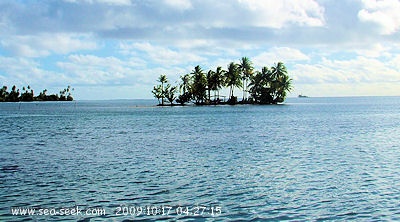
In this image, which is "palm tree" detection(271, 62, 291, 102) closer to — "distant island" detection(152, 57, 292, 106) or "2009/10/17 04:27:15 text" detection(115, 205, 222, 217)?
"distant island" detection(152, 57, 292, 106)

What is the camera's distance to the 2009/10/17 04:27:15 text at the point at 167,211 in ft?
57.9

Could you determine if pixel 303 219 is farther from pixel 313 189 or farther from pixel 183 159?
pixel 183 159

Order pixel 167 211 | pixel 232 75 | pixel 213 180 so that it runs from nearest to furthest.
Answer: pixel 167 211, pixel 213 180, pixel 232 75

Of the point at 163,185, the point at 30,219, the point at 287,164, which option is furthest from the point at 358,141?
the point at 30,219

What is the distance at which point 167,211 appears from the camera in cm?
1803

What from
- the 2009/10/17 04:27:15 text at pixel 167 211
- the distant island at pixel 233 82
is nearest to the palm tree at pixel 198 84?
the distant island at pixel 233 82

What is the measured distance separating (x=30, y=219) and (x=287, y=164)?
18.2 metres

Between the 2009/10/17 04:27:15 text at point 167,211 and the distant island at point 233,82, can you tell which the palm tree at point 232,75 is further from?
the 2009/10/17 04:27:15 text at point 167,211

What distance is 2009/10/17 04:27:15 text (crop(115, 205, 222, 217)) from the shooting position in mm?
17656

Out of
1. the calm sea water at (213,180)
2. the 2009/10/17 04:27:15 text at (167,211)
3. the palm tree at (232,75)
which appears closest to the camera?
the 2009/10/17 04:27:15 text at (167,211)

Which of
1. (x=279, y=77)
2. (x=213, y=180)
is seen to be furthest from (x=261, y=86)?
(x=213, y=180)

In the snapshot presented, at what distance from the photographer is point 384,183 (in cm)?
2316

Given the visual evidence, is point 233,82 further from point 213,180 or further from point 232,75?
point 213,180

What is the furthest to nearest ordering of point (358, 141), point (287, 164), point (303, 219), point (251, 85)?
1. point (251, 85)
2. point (358, 141)
3. point (287, 164)
4. point (303, 219)
